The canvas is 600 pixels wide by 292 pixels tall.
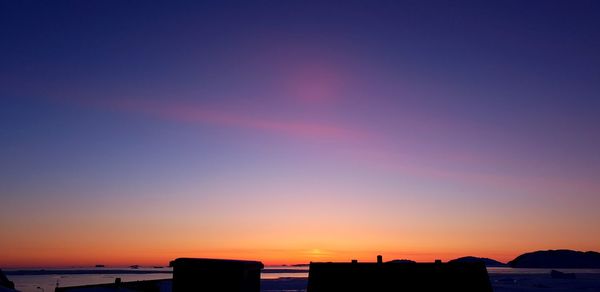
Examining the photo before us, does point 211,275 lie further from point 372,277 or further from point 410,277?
point 410,277

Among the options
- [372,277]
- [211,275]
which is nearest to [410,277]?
[372,277]

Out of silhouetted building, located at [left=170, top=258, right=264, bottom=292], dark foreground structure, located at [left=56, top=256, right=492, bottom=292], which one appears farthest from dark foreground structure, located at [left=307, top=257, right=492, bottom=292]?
silhouetted building, located at [left=170, top=258, right=264, bottom=292]

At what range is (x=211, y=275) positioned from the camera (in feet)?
82.8

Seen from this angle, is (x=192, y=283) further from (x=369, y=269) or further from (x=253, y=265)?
(x=369, y=269)

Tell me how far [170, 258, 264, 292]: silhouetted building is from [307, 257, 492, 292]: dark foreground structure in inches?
183

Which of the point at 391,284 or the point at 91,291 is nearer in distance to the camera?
the point at 391,284

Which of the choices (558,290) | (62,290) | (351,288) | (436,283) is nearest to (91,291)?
(62,290)

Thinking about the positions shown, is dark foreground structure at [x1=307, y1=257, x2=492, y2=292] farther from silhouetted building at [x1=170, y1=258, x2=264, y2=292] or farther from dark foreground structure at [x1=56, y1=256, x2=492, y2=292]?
silhouetted building at [x1=170, y1=258, x2=264, y2=292]

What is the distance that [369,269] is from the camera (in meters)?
26.0

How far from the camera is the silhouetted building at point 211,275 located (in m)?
25.1

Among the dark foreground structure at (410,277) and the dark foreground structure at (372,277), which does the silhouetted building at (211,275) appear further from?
the dark foreground structure at (410,277)

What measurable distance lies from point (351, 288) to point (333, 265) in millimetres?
1680

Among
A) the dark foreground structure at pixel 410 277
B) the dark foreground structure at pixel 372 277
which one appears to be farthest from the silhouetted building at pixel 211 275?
the dark foreground structure at pixel 410 277

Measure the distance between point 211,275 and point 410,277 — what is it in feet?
33.0
